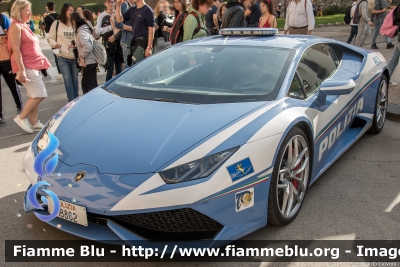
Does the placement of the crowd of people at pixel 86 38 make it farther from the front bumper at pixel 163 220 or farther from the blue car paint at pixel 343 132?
the front bumper at pixel 163 220

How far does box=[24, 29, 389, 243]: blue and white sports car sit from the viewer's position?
8.49ft

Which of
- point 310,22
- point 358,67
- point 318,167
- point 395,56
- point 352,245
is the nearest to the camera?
point 352,245

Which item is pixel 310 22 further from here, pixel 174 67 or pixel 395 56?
pixel 174 67

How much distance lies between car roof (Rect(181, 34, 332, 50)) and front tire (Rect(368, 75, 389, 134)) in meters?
1.23

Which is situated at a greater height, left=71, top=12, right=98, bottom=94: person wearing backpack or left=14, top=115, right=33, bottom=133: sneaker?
left=71, top=12, right=98, bottom=94: person wearing backpack

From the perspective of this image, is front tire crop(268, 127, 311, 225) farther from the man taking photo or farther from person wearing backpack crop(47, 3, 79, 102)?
the man taking photo

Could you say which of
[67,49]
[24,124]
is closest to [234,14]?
[67,49]

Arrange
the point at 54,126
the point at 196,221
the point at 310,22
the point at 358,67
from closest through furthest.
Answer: the point at 196,221
the point at 54,126
the point at 358,67
the point at 310,22

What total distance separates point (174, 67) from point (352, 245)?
2.16 metres

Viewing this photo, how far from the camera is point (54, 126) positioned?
11.1ft

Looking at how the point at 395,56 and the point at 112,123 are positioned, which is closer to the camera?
the point at 112,123

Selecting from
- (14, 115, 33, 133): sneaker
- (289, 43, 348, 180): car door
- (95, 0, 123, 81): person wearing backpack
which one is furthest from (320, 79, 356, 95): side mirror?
(95, 0, 123, 81): person wearing backpack

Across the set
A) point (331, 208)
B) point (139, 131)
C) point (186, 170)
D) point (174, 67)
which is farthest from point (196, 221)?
point (174, 67)

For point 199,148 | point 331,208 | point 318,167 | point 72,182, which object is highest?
point 199,148
